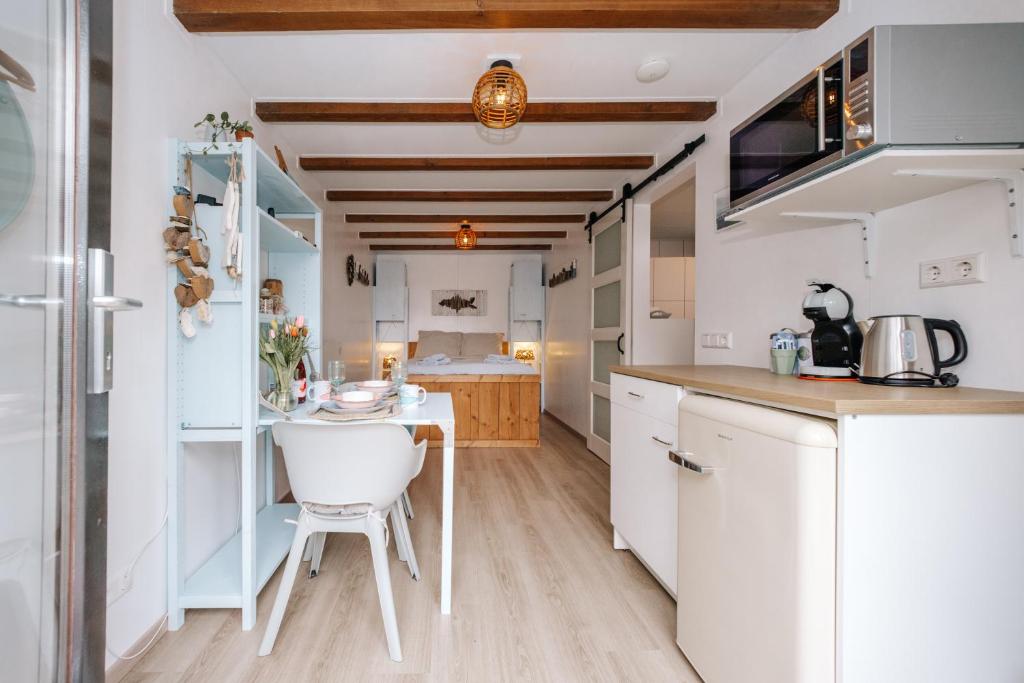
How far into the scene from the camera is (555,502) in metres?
2.84

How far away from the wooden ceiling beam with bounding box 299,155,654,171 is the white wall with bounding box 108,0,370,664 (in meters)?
1.34

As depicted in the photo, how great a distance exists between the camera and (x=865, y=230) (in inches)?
59.2

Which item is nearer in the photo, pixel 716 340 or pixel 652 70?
pixel 652 70

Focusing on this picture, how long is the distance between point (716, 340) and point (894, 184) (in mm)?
1245

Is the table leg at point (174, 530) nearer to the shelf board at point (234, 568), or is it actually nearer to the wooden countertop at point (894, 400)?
the shelf board at point (234, 568)

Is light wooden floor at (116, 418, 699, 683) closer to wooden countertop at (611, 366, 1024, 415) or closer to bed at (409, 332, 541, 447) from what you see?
wooden countertop at (611, 366, 1024, 415)

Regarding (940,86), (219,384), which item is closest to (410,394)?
(219,384)

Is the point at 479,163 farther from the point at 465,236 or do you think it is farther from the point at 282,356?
the point at 282,356

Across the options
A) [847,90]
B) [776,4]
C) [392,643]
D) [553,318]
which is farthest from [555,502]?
[553,318]

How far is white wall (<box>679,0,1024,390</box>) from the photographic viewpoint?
3.76ft

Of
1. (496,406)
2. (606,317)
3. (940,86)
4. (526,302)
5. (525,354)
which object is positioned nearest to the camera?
(940,86)

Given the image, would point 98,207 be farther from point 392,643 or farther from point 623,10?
point 623,10

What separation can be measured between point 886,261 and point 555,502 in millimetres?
2139

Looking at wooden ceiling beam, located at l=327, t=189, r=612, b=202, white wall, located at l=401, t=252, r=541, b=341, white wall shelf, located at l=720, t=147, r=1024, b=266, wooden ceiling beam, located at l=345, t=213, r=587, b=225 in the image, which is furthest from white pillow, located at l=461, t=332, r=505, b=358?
white wall shelf, located at l=720, t=147, r=1024, b=266
